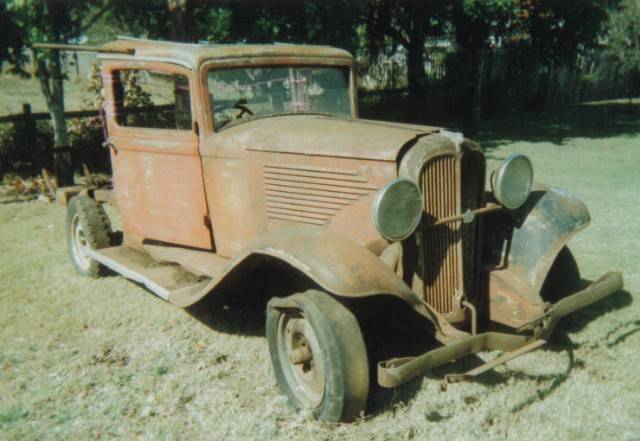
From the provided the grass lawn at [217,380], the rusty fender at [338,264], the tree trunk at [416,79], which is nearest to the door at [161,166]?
the grass lawn at [217,380]

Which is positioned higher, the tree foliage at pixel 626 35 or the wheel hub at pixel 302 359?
the tree foliage at pixel 626 35

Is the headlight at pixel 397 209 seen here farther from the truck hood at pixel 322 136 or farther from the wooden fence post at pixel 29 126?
the wooden fence post at pixel 29 126

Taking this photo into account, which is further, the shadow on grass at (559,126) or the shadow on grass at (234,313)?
the shadow on grass at (559,126)

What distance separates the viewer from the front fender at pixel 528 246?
3477 millimetres

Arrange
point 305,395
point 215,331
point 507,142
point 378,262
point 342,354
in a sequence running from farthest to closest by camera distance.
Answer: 1. point 507,142
2. point 215,331
3. point 305,395
4. point 378,262
5. point 342,354

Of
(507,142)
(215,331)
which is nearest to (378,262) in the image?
(215,331)

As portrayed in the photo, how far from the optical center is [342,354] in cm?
272

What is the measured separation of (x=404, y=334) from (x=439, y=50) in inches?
660

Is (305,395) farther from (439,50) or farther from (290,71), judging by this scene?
(439,50)

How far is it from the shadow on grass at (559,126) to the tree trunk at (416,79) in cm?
167

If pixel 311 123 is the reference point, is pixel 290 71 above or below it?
above

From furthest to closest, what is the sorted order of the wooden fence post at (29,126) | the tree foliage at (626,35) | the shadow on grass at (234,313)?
the tree foliage at (626,35)
the wooden fence post at (29,126)
the shadow on grass at (234,313)

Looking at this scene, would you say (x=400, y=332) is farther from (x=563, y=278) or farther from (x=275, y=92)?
(x=275, y=92)

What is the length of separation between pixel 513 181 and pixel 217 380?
Answer: 6.96ft
